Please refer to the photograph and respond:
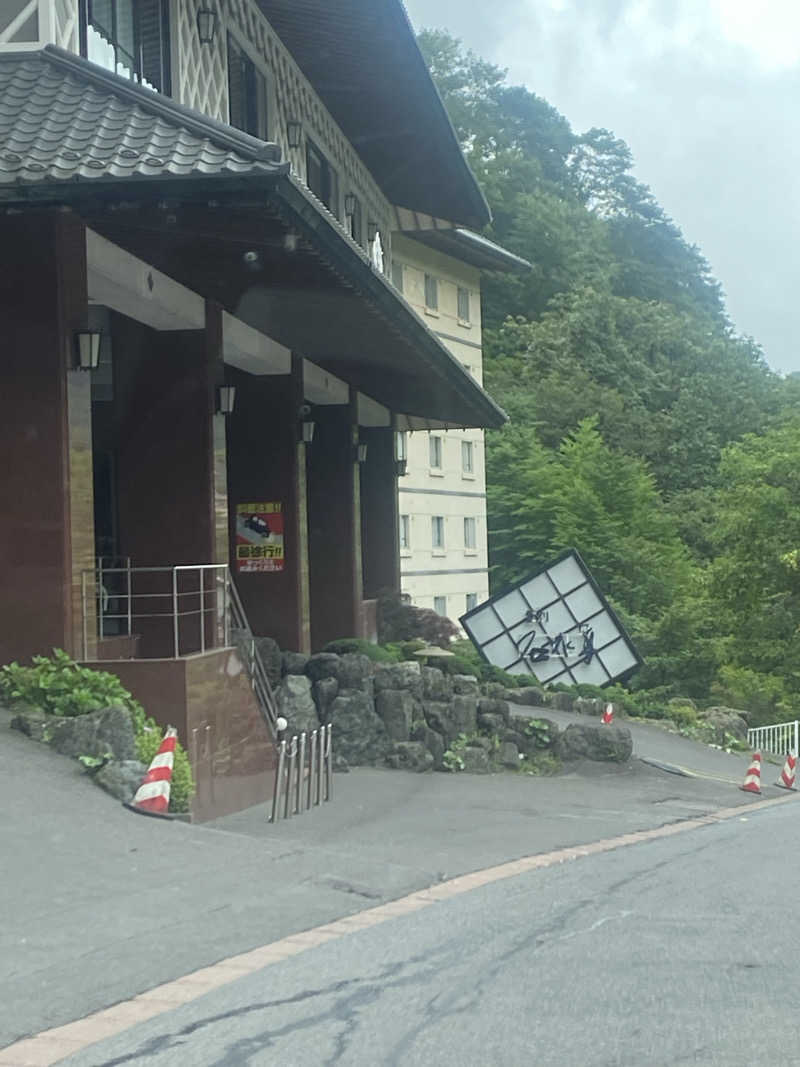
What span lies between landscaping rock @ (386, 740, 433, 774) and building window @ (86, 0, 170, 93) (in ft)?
26.5

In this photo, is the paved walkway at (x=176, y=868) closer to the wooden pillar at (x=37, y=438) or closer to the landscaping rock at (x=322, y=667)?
the wooden pillar at (x=37, y=438)

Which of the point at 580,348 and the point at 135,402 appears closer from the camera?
the point at 135,402

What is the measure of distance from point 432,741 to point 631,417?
6034 cm

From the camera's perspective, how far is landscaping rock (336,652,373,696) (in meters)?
20.6

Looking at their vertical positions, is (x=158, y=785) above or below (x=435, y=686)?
above

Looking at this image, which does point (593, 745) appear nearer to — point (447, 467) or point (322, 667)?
point (322, 667)

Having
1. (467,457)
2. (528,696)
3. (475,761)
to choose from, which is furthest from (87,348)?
(467,457)

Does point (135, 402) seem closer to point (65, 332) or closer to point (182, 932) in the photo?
point (65, 332)

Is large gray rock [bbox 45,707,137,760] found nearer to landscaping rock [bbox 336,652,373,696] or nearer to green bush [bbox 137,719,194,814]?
green bush [bbox 137,719,194,814]

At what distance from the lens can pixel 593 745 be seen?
22297 millimetres

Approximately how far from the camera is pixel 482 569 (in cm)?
6159

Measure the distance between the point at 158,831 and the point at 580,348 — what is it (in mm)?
70765

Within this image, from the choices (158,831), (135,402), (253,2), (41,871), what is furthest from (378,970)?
(253,2)

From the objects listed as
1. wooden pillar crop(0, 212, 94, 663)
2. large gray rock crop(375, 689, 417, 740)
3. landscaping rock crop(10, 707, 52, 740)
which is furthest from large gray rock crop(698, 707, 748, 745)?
landscaping rock crop(10, 707, 52, 740)
